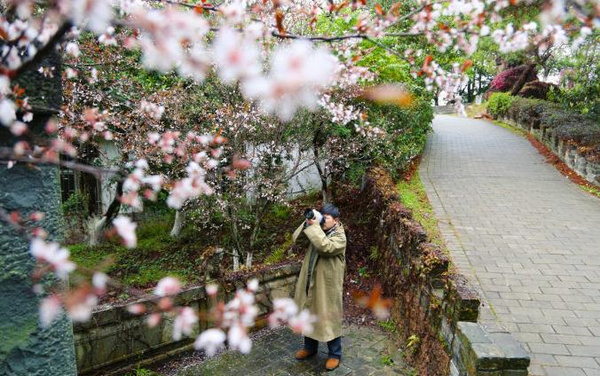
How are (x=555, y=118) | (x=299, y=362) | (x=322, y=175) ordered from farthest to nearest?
(x=555, y=118), (x=322, y=175), (x=299, y=362)

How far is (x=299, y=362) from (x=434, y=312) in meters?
1.77

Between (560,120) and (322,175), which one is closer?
(322,175)

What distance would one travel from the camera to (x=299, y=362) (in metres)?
5.02

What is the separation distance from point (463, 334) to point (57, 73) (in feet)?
11.4

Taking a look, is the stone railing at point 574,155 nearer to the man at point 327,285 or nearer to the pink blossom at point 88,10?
the man at point 327,285

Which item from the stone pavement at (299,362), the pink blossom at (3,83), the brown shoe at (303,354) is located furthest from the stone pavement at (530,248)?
the pink blossom at (3,83)

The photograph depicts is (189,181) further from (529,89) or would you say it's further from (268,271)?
(529,89)

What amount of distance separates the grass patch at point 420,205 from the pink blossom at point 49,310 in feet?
16.6

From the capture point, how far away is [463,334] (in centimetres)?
350

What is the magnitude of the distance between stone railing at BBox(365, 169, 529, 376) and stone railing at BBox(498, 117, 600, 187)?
688cm

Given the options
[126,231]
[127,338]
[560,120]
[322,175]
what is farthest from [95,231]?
[560,120]

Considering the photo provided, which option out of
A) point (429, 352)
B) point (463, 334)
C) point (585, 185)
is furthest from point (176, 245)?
point (585, 185)

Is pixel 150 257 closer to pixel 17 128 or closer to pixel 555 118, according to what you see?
pixel 17 128

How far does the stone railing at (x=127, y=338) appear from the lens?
4488 mm
